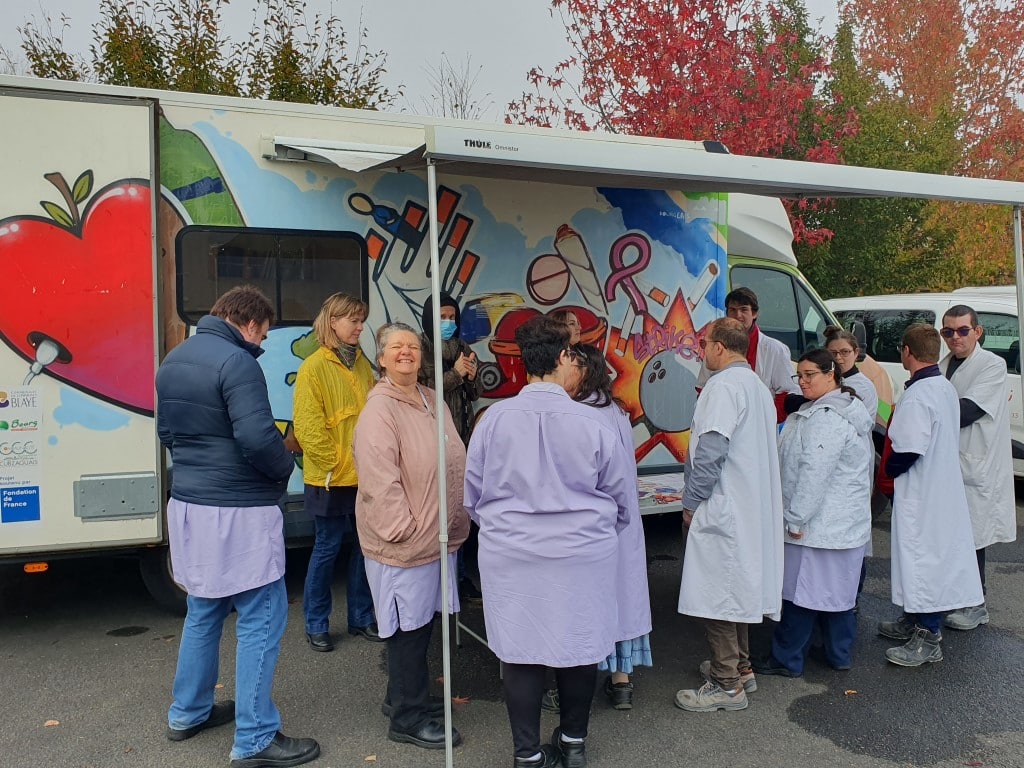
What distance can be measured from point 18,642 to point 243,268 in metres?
2.28

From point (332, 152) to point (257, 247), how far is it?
2.14ft

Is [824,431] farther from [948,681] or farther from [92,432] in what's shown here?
[92,432]

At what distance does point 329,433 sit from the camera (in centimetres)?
407

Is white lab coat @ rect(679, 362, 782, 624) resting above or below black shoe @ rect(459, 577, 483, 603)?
above

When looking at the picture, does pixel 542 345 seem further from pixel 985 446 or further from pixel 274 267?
pixel 985 446

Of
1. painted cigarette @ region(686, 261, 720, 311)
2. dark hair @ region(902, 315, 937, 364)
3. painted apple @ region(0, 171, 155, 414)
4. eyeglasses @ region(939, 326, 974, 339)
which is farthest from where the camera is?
painted cigarette @ region(686, 261, 720, 311)

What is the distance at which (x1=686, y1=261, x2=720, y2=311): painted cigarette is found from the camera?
566cm

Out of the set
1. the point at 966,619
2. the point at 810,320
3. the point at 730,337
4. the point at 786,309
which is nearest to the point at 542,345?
the point at 730,337

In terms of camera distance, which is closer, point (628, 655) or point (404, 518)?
point (404, 518)

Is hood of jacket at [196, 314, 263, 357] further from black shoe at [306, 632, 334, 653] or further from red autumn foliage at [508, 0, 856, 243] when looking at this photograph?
red autumn foliage at [508, 0, 856, 243]

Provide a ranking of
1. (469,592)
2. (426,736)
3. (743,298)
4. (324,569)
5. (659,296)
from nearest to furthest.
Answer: (426,736) < (324,569) < (469,592) < (743,298) < (659,296)

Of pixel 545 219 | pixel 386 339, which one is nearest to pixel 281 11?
pixel 545 219

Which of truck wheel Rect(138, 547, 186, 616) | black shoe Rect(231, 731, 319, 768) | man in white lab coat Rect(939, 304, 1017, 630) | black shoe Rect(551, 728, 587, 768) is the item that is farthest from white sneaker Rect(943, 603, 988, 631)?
truck wheel Rect(138, 547, 186, 616)

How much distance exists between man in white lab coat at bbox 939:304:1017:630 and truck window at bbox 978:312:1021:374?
321 centimetres
